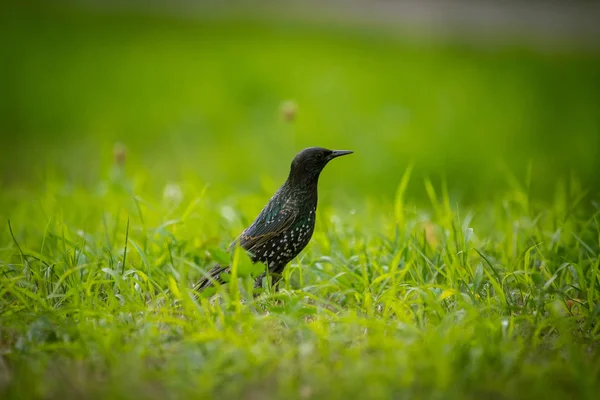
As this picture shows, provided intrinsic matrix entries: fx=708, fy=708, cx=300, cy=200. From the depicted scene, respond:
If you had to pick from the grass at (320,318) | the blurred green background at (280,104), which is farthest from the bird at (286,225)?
the blurred green background at (280,104)

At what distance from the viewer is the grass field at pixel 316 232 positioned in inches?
123

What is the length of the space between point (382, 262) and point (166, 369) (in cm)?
168

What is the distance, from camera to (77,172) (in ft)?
24.6

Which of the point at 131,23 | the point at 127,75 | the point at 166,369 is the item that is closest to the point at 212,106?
the point at 127,75

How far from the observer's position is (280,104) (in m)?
9.20

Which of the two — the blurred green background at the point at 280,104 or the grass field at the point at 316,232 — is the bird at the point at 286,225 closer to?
the grass field at the point at 316,232

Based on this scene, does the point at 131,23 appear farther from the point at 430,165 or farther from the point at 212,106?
the point at 430,165

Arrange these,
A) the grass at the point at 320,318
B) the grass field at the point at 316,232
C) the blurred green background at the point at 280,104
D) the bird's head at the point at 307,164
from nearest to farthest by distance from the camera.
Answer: the grass at the point at 320,318, the grass field at the point at 316,232, the bird's head at the point at 307,164, the blurred green background at the point at 280,104

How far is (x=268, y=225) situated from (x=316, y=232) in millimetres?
754

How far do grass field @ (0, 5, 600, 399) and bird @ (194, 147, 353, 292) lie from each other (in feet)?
0.68

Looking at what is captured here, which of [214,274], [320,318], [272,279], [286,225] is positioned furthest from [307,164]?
[320,318]

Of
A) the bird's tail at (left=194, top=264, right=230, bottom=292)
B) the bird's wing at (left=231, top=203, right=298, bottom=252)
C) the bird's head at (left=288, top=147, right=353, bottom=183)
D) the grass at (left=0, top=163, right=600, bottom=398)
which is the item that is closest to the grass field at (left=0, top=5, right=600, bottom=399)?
the grass at (left=0, top=163, right=600, bottom=398)

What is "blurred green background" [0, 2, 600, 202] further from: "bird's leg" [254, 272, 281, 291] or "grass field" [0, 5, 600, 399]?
"bird's leg" [254, 272, 281, 291]

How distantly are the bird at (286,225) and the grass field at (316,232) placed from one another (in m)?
0.21
